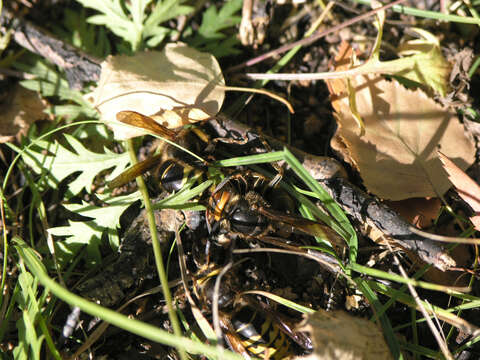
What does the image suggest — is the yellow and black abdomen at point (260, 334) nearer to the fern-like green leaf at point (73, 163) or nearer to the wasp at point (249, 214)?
the wasp at point (249, 214)

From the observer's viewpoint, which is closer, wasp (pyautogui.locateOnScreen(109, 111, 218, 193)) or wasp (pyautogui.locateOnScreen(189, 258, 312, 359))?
wasp (pyautogui.locateOnScreen(189, 258, 312, 359))

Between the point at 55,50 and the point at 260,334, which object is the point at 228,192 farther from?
the point at 55,50

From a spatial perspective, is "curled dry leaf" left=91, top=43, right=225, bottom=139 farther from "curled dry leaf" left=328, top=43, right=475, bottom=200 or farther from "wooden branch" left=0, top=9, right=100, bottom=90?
"curled dry leaf" left=328, top=43, right=475, bottom=200

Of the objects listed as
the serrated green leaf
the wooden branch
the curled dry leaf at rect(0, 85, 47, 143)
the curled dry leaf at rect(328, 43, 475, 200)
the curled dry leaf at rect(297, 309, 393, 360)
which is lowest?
the curled dry leaf at rect(297, 309, 393, 360)

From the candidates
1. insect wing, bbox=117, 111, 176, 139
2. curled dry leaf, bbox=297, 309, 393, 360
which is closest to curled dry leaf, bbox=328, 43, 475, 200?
curled dry leaf, bbox=297, 309, 393, 360

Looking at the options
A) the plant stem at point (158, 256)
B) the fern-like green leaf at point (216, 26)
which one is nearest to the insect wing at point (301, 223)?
the plant stem at point (158, 256)

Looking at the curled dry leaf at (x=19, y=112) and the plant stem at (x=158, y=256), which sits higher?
the curled dry leaf at (x=19, y=112)

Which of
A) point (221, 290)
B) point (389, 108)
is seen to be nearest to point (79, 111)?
point (221, 290)

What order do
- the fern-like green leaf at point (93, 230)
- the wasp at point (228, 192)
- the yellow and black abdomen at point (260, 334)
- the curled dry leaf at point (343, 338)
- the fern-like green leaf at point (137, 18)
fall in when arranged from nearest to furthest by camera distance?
the curled dry leaf at point (343, 338) < the yellow and black abdomen at point (260, 334) < the wasp at point (228, 192) < the fern-like green leaf at point (93, 230) < the fern-like green leaf at point (137, 18)
